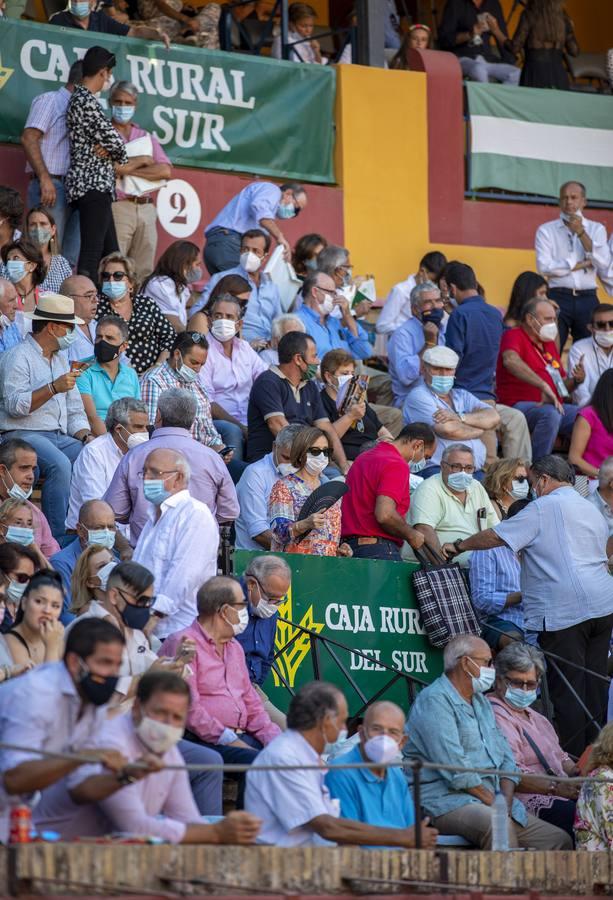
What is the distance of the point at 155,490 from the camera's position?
9.97 m

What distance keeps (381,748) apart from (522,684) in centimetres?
204

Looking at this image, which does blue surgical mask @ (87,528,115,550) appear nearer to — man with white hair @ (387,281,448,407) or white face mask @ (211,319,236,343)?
white face mask @ (211,319,236,343)

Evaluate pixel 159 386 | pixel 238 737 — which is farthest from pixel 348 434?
pixel 238 737

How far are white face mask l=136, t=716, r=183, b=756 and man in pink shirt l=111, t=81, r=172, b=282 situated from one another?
800cm

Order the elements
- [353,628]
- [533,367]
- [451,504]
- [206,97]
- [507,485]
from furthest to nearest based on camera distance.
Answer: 1. [206,97]
2. [533,367]
3. [507,485]
4. [451,504]
5. [353,628]

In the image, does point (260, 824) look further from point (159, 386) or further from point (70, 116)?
point (70, 116)

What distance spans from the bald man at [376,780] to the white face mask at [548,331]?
6.77m

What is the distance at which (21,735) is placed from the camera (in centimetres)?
695

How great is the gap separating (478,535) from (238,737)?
101 inches

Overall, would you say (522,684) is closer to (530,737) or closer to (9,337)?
(530,737)

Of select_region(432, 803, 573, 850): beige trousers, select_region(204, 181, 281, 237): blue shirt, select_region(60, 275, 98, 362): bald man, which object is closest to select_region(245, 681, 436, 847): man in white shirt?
select_region(432, 803, 573, 850): beige trousers

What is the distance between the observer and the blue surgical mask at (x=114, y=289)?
42.5 feet

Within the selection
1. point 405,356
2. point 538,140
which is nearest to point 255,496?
point 405,356

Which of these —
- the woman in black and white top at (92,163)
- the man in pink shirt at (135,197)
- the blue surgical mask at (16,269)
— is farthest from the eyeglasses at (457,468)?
the man in pink shirt at (135,197)
